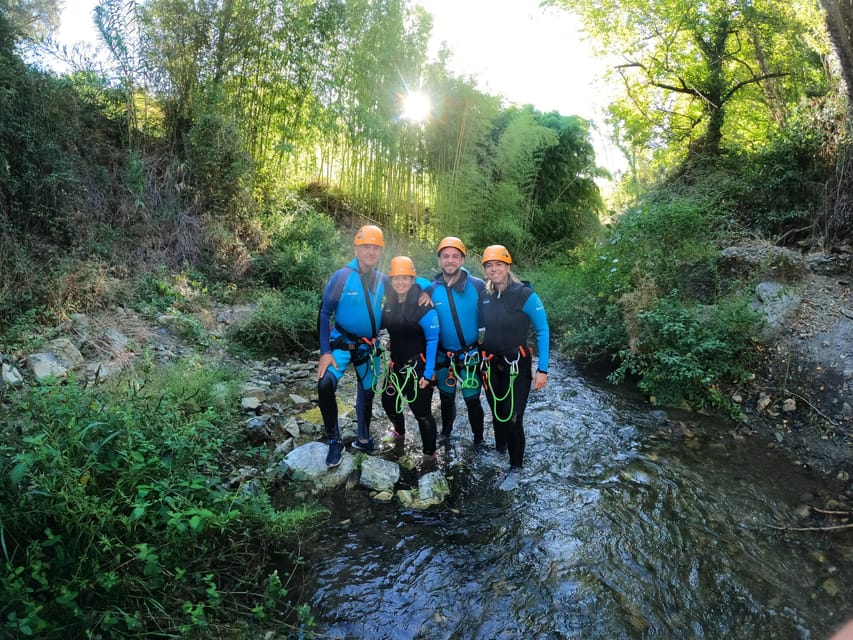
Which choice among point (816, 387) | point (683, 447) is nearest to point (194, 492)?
point (683, 447)

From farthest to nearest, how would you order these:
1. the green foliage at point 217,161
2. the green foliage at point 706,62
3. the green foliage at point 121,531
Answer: the green foliage at point 706,62, the green foliage at point 217,161, the green foliage at point 121,531

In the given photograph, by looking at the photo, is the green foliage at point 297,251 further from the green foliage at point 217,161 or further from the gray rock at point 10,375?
the gray rock at point 10,375

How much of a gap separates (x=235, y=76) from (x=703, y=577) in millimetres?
11058

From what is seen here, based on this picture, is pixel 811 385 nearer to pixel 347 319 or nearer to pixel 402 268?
pixel 402 268

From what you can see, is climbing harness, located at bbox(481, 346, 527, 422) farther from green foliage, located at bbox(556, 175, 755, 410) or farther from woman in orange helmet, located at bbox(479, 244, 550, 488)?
green foliage, located at bbox(556, 175, 755, 410)

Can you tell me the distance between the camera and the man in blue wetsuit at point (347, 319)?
162 inches

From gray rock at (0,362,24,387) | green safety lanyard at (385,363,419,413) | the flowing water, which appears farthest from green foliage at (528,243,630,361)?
gray rock at (0,362,24,387)

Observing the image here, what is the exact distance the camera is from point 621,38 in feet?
40.9

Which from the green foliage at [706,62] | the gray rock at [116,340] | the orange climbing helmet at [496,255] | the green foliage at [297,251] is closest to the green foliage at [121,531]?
the orange climbing helmet at [496,255]

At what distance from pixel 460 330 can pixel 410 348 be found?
19.2 inches

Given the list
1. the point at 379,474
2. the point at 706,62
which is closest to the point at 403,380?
the point at 379,474

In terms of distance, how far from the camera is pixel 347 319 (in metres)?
4.18

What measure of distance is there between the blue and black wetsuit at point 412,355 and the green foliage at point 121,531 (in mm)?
1548

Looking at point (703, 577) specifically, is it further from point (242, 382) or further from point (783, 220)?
point (783, 220)
